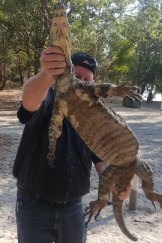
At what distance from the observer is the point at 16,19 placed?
23.9m

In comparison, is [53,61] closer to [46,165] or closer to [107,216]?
[46,165]

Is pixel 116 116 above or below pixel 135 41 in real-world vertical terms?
below

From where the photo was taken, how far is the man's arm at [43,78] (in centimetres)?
212

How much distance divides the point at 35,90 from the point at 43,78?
0.11 m

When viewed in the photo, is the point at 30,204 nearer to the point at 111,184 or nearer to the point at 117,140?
the point at 111,184

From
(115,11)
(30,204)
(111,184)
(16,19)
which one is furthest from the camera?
(16,19)

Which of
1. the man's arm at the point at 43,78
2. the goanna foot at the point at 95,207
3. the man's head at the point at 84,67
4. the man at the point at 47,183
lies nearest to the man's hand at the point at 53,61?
the man's arm at the point at 43,78

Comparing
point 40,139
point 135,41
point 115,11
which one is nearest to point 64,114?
point 40,139

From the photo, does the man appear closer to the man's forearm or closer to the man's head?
the man's head

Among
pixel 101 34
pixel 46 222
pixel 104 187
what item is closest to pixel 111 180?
pixel 104 187

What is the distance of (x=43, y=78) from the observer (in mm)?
2395

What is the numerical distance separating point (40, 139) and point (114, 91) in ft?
2.68

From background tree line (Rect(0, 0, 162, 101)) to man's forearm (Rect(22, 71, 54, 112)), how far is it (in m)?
13.8

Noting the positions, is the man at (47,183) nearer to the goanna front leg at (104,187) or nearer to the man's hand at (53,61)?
the goanna front leg at (104,187)
